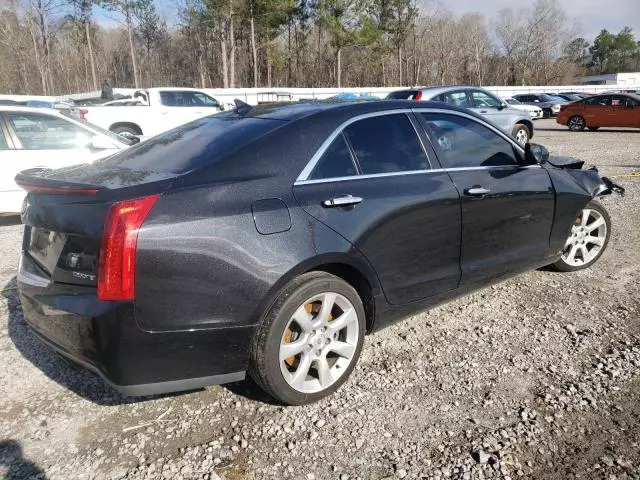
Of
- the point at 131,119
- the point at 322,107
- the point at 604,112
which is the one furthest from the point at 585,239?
the point at 604,112

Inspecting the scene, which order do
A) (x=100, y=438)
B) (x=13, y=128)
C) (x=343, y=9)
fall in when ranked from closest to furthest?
1. (x=100, y=438)
2. (x=13, y=128)
3. (x=343, y=9)

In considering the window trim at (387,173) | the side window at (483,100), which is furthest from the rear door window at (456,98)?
the window trim at (387,173)

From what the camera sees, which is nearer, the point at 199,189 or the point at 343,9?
the point at 199,189

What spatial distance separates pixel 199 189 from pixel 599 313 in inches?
122

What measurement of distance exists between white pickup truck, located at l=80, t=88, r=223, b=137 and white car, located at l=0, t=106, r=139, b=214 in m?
5.67

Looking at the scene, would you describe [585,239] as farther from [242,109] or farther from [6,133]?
[6,133]

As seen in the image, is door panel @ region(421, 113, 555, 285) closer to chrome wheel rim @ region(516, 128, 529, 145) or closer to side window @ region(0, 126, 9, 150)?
side window @ region(0, 126, 9, 150)

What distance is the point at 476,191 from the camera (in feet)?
11.5

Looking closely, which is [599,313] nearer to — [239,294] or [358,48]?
[239,294]

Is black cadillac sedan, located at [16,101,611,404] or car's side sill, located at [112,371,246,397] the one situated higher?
black cadillac sedan, located at [16,101,611,404]

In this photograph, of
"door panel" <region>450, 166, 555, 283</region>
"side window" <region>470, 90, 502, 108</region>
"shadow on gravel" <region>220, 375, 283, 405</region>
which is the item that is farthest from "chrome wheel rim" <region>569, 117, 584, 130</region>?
"shadow on gravel" <region>220, 375, 283, 405</region>

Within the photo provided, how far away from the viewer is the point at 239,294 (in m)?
2.48

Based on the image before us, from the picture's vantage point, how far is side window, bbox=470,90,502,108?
1312 centimetres

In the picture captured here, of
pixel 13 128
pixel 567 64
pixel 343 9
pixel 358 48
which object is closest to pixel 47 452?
pixel 13 128
